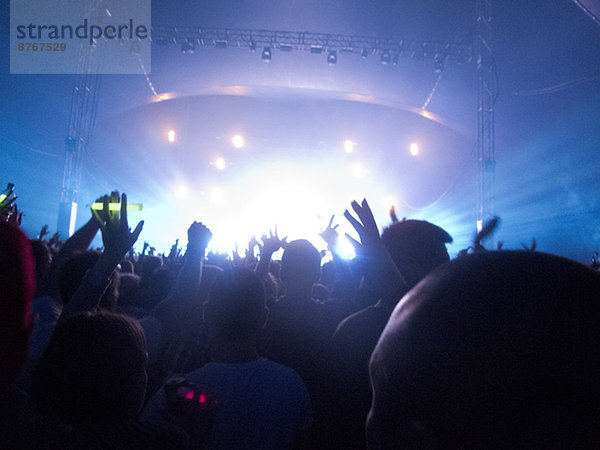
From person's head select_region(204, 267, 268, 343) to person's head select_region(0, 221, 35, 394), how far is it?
96 centimetres

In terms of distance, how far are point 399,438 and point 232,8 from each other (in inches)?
476

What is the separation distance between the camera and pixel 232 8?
10.2 meters

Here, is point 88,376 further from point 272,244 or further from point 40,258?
point 272,244

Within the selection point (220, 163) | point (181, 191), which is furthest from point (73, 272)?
point (181, 191)

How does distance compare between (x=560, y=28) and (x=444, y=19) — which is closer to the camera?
(x=560, y=28)

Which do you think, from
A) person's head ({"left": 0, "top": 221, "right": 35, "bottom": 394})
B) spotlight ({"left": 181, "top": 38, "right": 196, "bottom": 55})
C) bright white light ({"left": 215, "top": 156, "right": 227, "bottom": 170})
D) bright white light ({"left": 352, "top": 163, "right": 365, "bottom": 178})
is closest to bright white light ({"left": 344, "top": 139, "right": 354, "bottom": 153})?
bright white light ({"left": 352, "top": 163, "right": 365, "bottom": 178})

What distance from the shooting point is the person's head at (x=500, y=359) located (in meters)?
0.35

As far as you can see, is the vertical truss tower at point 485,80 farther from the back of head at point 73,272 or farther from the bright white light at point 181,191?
the bright white light at point 181,191

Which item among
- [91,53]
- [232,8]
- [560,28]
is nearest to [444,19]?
[560,28]

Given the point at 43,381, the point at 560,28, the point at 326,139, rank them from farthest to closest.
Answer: the point at 326,139, the point at 560,28, the point at 43,381

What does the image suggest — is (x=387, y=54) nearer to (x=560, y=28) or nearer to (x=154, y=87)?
(x=560, y=28)

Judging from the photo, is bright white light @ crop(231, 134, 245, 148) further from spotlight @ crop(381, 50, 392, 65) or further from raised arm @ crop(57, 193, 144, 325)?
raised arm @ crop(57, 193, 144, 325)

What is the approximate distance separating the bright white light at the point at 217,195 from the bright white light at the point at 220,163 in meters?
1.58

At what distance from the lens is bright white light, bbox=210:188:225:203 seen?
63.2ft
